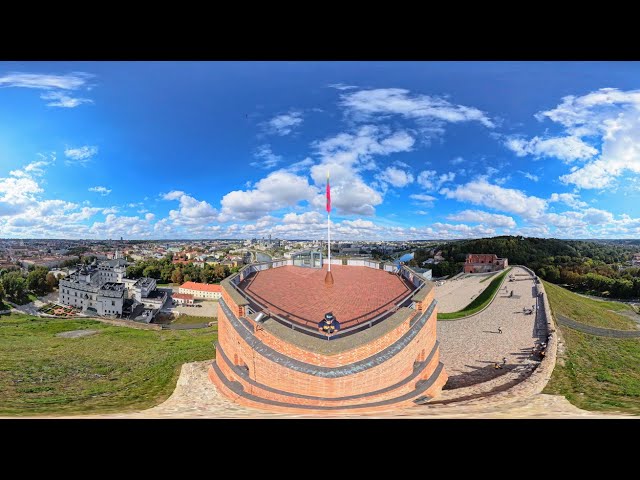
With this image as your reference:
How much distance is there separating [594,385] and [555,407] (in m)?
0.72

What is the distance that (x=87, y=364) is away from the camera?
2688 millimetres

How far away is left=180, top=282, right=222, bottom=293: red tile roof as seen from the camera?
308 cm

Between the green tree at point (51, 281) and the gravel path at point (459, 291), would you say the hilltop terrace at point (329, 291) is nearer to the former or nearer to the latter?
the gravel path at point (459, 291)

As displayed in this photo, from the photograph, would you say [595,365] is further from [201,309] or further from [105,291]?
[105,291]

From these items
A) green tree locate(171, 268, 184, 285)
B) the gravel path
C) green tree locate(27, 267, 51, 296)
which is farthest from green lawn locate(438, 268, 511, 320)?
green tree locate(27, 267, 51, 296)

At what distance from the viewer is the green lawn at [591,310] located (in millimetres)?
3061

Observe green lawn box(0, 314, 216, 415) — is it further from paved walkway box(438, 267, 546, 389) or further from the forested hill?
the forested hill

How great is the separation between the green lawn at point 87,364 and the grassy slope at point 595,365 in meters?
3.69

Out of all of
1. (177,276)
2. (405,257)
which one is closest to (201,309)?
(177,276)

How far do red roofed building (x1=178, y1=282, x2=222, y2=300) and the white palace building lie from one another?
0.33 meters

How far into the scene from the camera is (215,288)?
3160mm

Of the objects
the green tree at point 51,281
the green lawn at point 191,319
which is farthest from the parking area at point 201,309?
the green tree at point 51,281

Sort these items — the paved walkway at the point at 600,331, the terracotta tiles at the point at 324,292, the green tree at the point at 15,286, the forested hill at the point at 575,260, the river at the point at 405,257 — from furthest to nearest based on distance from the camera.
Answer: the river at the point at 405,257, the forested hill at the point at 575,260, the paved walkway at the point at 600,331, the green tree at the point at 15,286, the terracotta tiles at the point at 324,292

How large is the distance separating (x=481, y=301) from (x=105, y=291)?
15.0 feet
